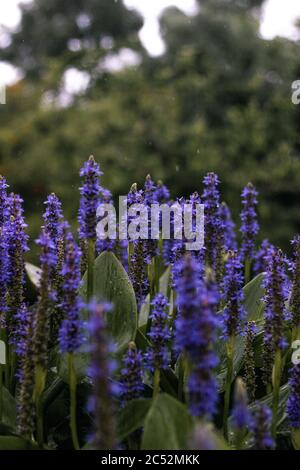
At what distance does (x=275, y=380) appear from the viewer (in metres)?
2.87

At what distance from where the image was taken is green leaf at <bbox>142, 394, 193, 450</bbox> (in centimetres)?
235

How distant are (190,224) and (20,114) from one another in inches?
943

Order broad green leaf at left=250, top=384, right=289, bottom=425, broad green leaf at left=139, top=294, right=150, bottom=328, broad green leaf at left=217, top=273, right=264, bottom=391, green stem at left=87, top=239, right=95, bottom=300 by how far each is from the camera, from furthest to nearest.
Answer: broad green leaf at left=139, top=294, right=150, bottom=328, broad green leaf at left=217, top=273, right=264, bottom=391, green stem at left=87, top=239, right=95, bottom=300, broad green leaf at left=250, top=384, right=289, bottom=425

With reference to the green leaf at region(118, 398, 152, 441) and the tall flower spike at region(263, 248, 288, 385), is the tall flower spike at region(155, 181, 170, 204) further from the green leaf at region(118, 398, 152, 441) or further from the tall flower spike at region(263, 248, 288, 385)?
the green leaf at region(118, 398, 152, 441)

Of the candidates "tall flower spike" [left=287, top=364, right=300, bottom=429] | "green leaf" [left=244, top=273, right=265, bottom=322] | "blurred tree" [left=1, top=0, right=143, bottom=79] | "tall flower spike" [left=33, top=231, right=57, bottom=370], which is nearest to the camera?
"tall flower spike" [left=33, top=231, right=57, bottom=370]

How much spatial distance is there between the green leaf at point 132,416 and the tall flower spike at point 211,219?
1.23 meters

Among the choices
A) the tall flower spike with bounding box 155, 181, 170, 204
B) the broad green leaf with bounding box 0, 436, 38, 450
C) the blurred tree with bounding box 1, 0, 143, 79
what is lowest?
the broad green leaf with bounding box 0, 436, 38, 450

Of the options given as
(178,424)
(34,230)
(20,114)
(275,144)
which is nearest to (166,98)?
(275,144)

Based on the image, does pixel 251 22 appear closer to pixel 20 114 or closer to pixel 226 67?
pixel 226 67

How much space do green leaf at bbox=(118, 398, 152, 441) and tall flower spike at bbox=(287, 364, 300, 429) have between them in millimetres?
627

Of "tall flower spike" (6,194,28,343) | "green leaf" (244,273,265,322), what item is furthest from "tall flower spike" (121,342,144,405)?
"green leaf" (244,273,265,322)

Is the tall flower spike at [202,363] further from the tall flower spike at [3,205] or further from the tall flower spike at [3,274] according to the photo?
the tall flower spike at [3,205]

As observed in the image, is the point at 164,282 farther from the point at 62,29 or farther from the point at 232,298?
the point at 62,29

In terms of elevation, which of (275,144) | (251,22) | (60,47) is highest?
(60,47)
